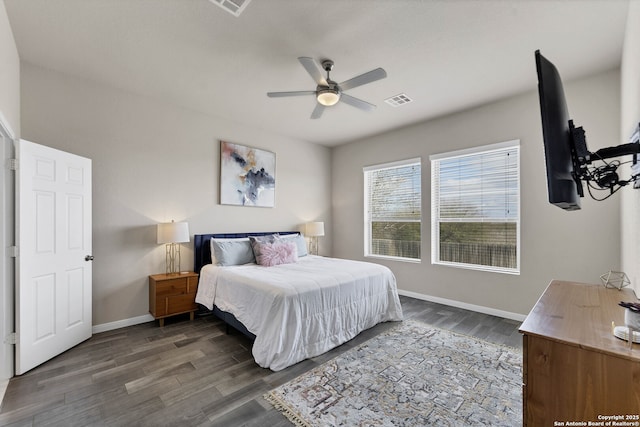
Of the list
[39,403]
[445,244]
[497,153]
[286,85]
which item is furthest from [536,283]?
[39,403]

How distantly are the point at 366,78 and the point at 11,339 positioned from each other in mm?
3752

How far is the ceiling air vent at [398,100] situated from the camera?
3.57 metres

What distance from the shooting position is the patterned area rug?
1.84 meters

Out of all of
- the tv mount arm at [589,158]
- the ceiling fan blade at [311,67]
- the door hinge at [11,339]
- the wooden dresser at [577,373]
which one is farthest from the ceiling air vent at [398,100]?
the door hinge at [11,339]

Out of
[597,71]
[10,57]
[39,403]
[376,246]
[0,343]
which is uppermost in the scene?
[597,71]

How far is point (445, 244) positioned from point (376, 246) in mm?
1345

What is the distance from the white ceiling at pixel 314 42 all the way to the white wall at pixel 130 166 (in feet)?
0.92

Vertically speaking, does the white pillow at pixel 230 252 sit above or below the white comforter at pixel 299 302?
above

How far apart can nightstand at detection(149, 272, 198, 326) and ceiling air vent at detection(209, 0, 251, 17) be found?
9.75 ft

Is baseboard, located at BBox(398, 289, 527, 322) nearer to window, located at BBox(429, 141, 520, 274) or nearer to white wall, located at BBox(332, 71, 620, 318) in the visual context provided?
white wall, located at BBox(332, 71, 620, 318)

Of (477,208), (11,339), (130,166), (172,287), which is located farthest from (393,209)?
(11,339)

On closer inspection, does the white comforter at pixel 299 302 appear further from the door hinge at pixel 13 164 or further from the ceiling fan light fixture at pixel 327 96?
the door hinge at pixel 13 164

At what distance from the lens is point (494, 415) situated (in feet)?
6.07

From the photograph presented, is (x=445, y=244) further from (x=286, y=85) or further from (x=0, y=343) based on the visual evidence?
(x=0, y=343)
